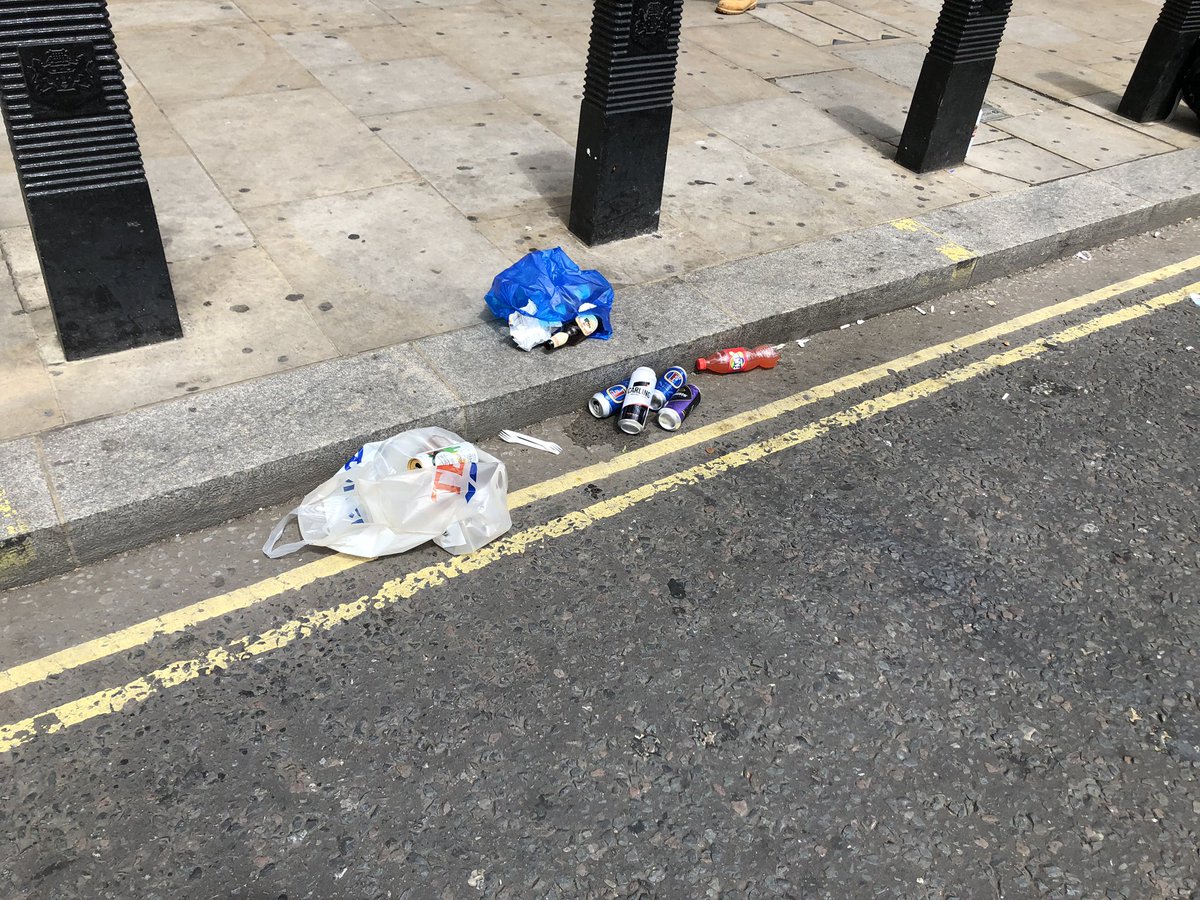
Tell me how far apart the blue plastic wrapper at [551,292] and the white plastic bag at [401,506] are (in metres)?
1.04

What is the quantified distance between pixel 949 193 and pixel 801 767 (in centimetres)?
499

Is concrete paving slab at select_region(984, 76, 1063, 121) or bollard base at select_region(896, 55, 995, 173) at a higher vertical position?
bollard base at select_region(896, 55, 995, 173)

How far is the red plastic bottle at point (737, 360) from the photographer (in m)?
5.13

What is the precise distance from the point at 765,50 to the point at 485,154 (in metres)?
3.98

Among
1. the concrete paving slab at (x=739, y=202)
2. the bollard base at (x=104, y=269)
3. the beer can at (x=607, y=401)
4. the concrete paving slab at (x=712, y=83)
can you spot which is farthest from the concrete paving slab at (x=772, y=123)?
the bollard base at (x=104, y=269)

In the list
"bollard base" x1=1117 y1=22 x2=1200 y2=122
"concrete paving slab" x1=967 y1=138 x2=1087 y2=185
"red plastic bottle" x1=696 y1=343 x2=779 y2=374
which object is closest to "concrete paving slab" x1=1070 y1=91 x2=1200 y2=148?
"bollard base" x1=1117 y1=22 x2=1200 y2=122

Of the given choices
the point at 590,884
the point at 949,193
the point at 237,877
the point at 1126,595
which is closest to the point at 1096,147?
the point at 949,193

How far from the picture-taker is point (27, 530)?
3.52m

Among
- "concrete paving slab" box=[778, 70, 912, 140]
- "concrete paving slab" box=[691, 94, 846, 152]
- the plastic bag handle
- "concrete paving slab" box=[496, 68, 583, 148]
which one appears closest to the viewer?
the plastic bag handle

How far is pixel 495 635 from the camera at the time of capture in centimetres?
359

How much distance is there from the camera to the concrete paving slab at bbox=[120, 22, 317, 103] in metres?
7.22

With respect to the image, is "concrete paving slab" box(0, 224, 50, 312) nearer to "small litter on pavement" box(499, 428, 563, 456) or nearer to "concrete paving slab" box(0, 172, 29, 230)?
"concrete paving slab" box(0, 172, 29, 230)

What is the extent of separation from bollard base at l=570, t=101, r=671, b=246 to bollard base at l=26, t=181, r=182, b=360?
235 centimetres

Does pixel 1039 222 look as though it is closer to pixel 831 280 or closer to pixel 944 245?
pixel 944 245
